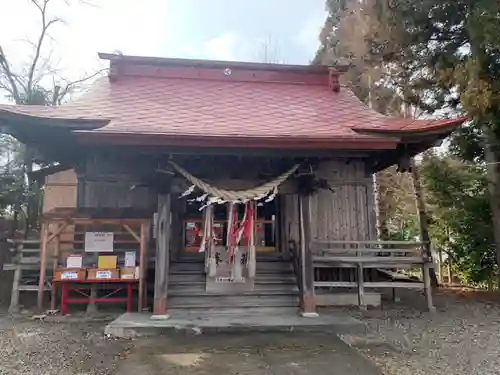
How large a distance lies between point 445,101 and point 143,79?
7.13 meters

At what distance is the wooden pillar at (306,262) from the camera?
636 cm

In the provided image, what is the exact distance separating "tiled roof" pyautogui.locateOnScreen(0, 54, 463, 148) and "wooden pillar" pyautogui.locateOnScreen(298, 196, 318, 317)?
1.26 m

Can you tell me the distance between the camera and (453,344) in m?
5.29

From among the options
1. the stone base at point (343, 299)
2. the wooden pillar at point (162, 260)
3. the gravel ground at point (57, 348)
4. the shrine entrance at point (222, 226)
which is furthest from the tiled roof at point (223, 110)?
the stone base at point (343, 299)

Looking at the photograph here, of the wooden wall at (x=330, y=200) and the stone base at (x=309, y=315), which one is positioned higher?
the wooden wall at (x=330, y=200)

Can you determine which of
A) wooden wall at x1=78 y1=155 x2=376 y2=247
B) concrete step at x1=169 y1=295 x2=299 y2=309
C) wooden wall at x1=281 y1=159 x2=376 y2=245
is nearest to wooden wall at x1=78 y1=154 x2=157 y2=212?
wooden wall at x1=78 y1=155 x2=376 y2=247

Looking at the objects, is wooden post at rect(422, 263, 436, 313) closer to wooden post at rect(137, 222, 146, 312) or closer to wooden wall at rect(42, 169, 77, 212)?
wooden post at rect(137, 222, 146, 312)

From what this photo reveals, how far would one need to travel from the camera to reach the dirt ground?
421cm

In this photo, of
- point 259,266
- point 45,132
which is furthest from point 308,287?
point 45,132

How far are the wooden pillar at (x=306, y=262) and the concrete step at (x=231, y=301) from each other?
20.3 inches

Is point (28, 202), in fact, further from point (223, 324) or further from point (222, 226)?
point (223, 324)

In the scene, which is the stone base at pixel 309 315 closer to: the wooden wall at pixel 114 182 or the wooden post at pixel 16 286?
the wooden wall at pixel 114 182

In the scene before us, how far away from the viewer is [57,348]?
16.3ft

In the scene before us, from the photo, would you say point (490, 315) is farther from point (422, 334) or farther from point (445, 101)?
point (445, 101)
